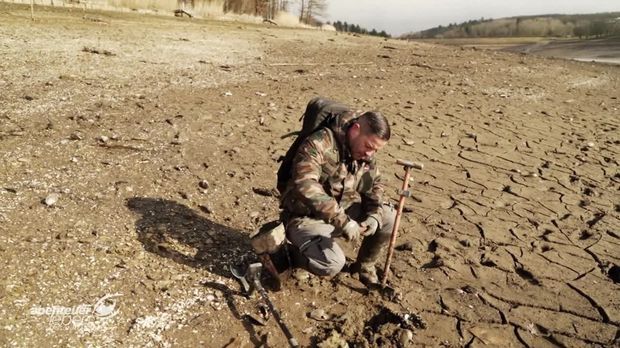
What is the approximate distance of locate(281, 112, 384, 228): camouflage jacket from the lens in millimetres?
3189

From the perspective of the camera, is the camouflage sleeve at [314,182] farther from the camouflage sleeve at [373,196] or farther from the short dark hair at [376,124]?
the camouflage sleeve at [373,196]

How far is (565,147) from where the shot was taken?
7203 millimetres

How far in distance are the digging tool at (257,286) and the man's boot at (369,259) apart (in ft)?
2.74

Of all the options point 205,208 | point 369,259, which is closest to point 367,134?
point 369,259

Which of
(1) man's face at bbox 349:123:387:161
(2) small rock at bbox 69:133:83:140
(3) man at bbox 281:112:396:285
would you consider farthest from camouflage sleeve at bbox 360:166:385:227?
(2) small rock at bbox 69:133:83:140

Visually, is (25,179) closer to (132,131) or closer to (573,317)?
(132,131)

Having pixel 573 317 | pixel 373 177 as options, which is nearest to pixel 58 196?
pixel 373 177

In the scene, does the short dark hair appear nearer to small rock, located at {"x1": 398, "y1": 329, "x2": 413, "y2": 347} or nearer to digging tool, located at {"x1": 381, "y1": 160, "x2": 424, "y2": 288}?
digging tool, located at {"x1": 381, "y1": 160, "x2": 424, "y2": 288}

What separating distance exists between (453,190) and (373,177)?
2.25 m

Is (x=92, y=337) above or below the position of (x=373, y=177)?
below

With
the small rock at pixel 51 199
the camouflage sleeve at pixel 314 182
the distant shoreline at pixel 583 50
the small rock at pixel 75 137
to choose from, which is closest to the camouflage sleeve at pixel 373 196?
the camouflage sleeve at pixel 314 182

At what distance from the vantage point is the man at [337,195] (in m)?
3.20

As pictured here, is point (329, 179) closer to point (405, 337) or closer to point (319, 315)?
point (319, 315)

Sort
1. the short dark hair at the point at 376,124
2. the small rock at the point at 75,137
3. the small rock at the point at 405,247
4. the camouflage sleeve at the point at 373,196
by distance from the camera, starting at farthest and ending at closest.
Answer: the small rock at the point at 75,137, the small rock at the point at 405,247, the camouflage sleeve at the point at 373,196, the short dark hair at the point at 376,124
